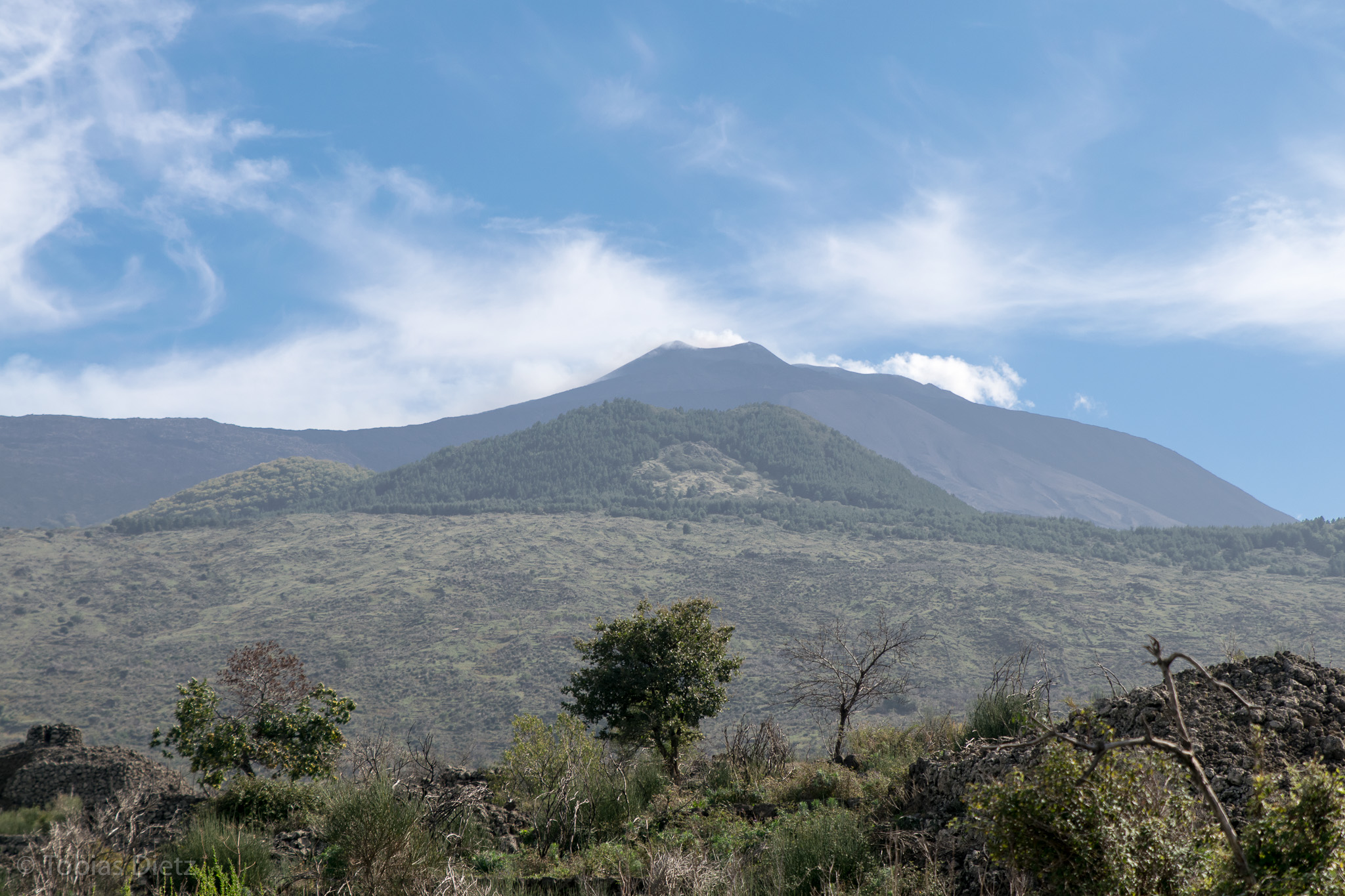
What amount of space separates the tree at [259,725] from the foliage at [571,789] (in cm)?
712

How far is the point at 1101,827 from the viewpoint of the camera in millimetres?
5094

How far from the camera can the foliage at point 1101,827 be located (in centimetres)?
509

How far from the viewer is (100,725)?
256 feet

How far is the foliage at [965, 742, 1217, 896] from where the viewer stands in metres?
5.09

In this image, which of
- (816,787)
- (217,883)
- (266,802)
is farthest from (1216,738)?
(266,802)

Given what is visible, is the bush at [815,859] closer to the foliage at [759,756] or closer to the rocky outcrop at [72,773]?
the foliage at [759,756]

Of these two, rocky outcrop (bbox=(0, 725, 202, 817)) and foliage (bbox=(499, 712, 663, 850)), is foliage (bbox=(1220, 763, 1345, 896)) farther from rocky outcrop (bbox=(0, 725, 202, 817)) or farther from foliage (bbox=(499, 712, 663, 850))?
rocky outcrop (bbox=(0, 725, 202, 817))

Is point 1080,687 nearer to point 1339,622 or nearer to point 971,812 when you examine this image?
point 1339,622

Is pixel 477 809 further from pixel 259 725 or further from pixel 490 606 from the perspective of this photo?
pixel 490 606

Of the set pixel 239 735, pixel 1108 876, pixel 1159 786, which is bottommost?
pixel 239 735

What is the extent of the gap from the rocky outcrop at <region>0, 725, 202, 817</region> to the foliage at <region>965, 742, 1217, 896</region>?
24.1 m

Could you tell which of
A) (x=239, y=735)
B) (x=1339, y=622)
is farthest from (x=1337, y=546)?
(x=239, y=735)

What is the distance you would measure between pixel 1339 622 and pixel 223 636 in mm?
154590

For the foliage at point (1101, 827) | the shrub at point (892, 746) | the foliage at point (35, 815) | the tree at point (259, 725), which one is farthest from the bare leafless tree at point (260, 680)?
the foliage at point (1101, 827)
